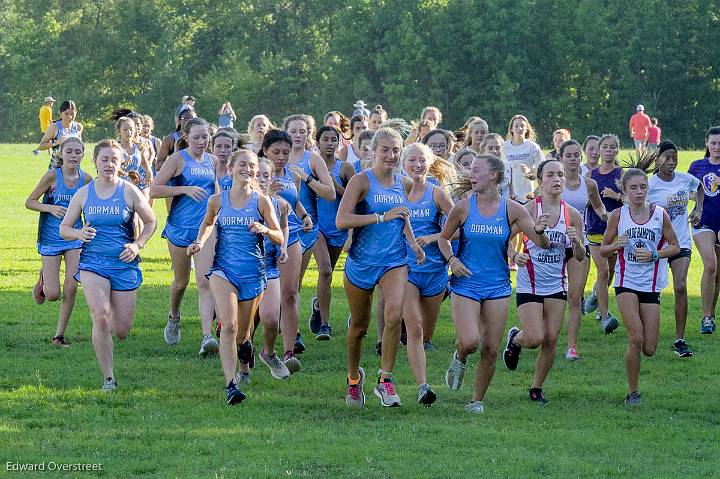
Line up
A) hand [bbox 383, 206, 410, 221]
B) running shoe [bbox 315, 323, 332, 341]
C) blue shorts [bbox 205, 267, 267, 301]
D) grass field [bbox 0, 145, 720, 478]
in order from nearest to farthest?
grass field [bbox 0, 145, 720, 478]
hand [bbox 383, 206, 410, 221]
blue shorts [bbox 205, 267, 267, 301]
running shoe [bbox 315, 323, 332, 341]

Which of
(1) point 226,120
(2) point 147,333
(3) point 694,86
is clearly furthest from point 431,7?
(2) point 147,333

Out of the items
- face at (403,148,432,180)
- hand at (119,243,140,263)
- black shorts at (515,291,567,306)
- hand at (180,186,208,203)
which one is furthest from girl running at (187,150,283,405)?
black shorts at (515,291,567,306)

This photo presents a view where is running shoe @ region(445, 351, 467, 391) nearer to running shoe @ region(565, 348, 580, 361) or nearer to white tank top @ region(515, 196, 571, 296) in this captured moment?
white tank top @ region(515, 196, 571, 296)

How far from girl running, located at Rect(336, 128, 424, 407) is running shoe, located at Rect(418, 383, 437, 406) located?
19 cm

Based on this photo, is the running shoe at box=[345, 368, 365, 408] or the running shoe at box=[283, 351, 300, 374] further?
the running shoe at box=[283, 351, 300, 374]

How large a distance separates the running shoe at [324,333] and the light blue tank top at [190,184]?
1721 mm

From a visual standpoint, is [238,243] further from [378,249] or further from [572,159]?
[572,159]

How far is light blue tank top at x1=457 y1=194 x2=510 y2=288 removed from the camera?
9203mm

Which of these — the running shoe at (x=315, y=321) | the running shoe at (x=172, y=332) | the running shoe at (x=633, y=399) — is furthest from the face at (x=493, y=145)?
the running shoe at (x=633, y=399)

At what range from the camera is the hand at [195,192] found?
38.1ft

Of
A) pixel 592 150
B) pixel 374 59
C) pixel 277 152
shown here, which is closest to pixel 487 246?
pixel 277 152

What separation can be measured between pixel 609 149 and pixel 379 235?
176 inches

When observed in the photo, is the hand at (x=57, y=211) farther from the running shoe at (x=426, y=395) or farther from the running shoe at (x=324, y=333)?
the running shoe at (x=426, y=395)

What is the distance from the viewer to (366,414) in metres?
9.29
